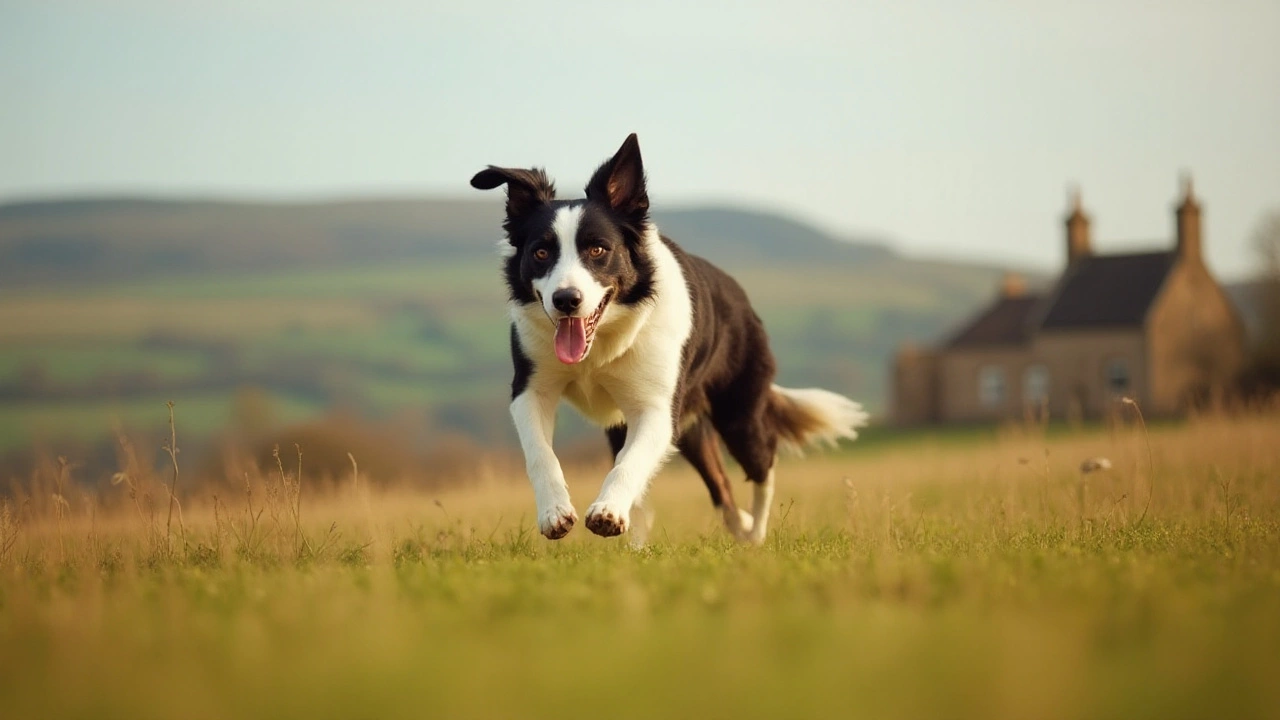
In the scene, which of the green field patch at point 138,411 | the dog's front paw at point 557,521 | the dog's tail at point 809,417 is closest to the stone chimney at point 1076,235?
the green field patch at point 138,411

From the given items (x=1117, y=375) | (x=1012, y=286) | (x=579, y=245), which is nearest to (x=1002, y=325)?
(x=1012, y=286)

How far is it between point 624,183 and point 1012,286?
6160 cm

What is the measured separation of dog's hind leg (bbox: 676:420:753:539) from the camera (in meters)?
10.0

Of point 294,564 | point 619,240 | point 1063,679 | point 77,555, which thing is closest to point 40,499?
point 77,555

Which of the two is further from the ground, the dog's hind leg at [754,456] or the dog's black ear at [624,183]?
the dog's black ear at [624,183]

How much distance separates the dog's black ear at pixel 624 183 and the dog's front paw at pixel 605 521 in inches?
88.6

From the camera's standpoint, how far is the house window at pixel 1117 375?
190 feet

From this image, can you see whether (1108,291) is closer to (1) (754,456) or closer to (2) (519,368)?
(1) (754,456)

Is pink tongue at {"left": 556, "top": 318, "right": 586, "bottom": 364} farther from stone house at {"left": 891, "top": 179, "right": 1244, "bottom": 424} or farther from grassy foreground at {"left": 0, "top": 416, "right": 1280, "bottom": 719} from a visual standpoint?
stone house at {"left": 891, "top": 179, "right": 1244, "bottom": 424}

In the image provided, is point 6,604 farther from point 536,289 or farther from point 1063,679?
point 1063,679

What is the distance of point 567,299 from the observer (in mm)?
7641

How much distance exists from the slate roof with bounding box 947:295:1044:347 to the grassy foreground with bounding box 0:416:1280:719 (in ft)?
183

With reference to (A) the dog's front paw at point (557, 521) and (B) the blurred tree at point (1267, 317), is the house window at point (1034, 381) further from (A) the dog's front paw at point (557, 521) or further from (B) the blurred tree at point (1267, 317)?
(A) the dog's front paw at point (557, 521)

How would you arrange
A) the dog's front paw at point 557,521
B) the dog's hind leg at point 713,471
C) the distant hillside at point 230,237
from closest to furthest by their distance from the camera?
the dog's front paw at point 557,521 → the dog's hind leg at point 713,471 → the distant hillside at point 230,237
